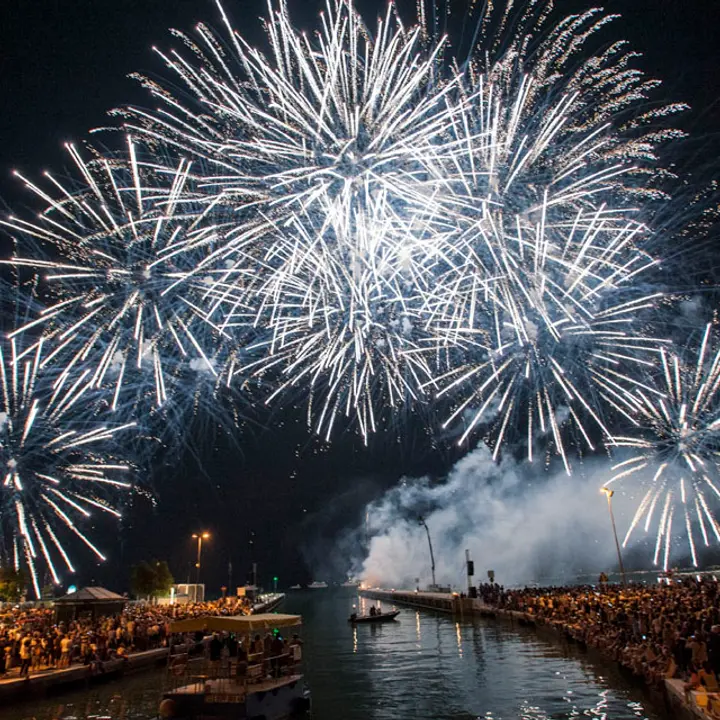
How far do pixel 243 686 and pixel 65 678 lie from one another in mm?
10331

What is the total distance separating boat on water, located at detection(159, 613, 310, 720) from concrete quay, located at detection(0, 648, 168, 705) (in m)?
5.72

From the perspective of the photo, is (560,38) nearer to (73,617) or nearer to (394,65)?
(394,65)

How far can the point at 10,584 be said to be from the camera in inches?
2820

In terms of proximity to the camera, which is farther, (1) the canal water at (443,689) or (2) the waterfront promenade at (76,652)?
(2) the waterfront promenade at (76,652)

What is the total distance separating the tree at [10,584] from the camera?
229ft

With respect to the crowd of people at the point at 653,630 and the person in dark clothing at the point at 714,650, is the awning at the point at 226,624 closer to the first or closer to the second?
the crowd of people at the point at 653,630

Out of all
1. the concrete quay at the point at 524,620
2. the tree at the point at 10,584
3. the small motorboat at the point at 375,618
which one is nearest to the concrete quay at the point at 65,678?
the concrete quay at the point at 524,620

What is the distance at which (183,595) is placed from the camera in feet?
233

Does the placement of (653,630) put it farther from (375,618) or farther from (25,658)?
(375,618)

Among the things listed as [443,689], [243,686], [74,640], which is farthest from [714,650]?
[74,640]

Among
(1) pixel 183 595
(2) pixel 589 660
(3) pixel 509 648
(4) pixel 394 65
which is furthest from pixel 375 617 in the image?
(4) pixel 394 65

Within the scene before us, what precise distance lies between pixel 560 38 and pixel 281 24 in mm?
8434

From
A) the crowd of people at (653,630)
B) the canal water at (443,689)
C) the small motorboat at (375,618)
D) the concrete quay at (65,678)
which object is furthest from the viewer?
the small motorboat at (375,618)

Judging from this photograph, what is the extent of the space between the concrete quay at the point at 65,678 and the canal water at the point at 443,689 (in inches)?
19.4
